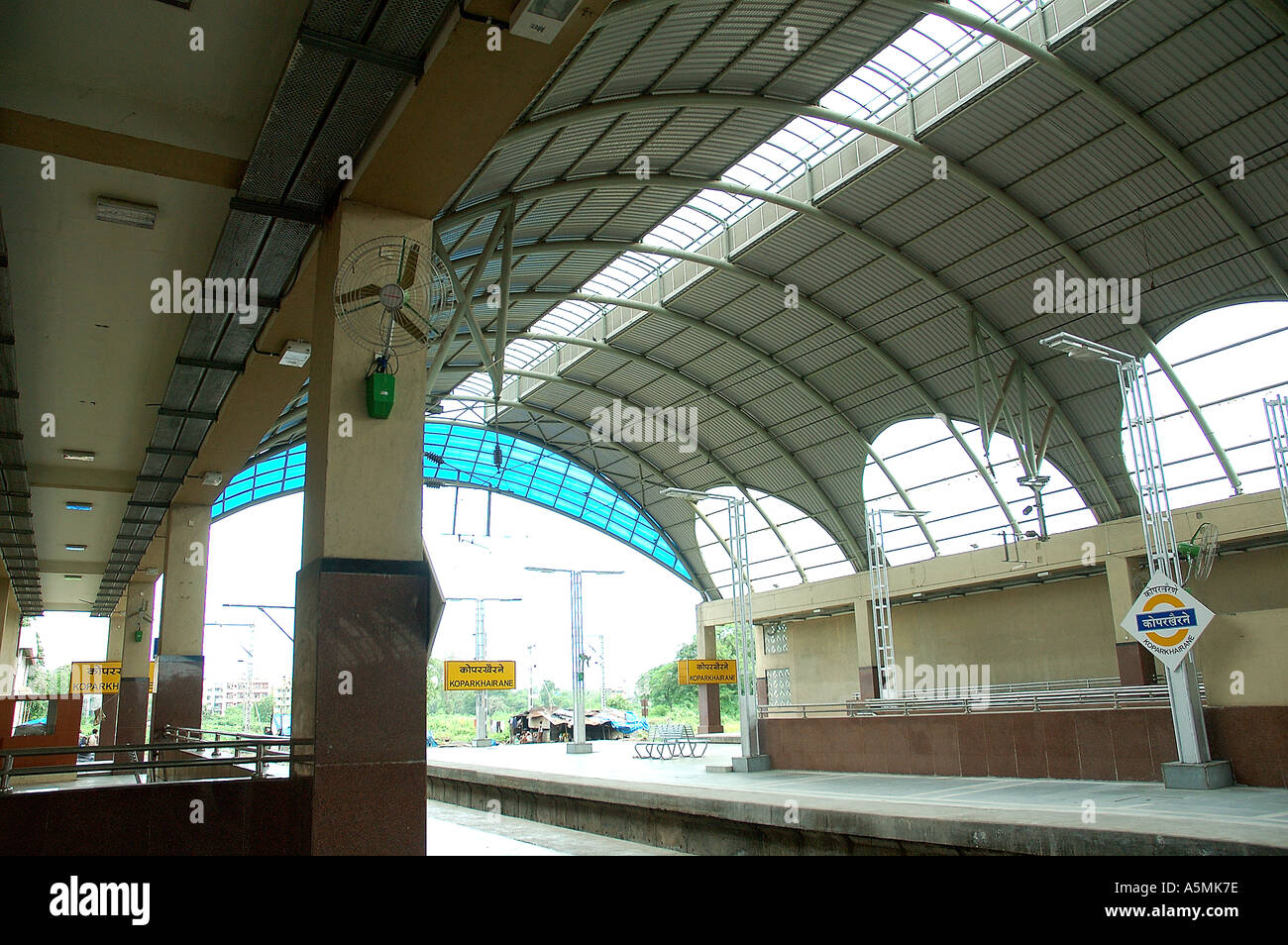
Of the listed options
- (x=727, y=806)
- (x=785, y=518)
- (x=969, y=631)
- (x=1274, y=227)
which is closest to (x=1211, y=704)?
Answer: (x=727, y=806)

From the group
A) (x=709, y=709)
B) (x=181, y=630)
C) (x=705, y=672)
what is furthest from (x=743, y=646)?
(x=709, y=709)

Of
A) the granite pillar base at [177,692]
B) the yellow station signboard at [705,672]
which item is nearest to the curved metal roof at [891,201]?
the yellow station signboard at [705,672]

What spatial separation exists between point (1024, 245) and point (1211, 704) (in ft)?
47.2

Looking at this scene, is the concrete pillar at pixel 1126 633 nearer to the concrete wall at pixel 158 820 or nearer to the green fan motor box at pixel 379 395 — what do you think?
the green fan motor box at pixel 379 395

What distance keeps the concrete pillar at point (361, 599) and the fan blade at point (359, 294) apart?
0.84 feet

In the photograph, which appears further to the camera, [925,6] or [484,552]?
[484,552]

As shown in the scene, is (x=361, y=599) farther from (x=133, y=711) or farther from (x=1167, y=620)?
(x=133, y=711)

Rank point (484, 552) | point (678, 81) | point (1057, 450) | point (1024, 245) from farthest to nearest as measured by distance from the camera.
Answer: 1. point (484, 552)
2. point (1057, 450)
3. point (1024, 245)
4. point (678, 81)

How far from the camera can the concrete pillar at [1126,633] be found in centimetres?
2744

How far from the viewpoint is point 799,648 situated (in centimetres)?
4334

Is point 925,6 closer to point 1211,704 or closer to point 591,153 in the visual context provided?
point 591,153

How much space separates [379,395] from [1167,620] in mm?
14222

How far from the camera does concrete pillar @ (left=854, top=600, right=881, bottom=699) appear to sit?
117 feet

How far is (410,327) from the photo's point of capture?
8.37m
